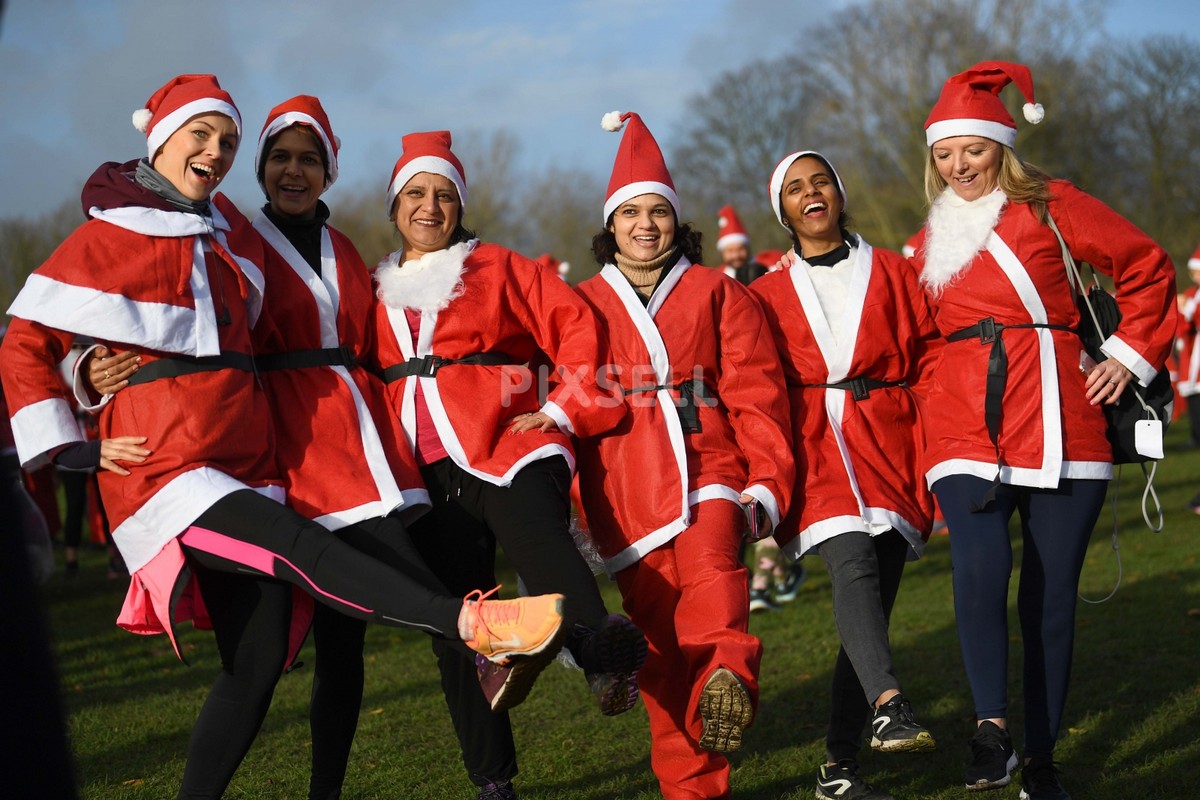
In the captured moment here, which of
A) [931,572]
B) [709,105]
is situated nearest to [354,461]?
[931,572]

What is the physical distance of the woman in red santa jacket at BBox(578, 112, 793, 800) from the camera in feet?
15.1

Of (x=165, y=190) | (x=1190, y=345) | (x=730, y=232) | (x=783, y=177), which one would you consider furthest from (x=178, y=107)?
(x=1190, y=345)

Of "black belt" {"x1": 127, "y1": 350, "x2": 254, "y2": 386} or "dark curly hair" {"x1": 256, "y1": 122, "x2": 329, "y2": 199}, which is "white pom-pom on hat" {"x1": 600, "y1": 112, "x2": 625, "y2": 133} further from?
"black belt" {"x1": 127, "y1": 350, "x2": 254, "y2": 386}

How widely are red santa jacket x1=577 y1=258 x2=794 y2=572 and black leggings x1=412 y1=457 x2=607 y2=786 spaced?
0.20m

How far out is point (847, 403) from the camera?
4.96 meters

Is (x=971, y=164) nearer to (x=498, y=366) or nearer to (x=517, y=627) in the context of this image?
(x=498, y=366)

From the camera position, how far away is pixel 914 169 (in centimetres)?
3091

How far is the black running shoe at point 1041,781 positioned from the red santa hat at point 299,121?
3240mm

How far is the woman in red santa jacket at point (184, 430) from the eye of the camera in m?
3.93

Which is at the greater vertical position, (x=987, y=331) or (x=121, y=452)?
(x=121, y=452)

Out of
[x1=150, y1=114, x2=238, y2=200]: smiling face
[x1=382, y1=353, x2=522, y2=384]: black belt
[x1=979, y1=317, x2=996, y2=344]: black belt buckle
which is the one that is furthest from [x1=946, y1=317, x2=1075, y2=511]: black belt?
[x1=150, y1=114, x2=238, y2=200]: smiling face

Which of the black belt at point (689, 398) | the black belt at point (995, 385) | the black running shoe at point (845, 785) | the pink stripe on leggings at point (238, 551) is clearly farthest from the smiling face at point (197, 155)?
the black running shoe at point (845, 785)

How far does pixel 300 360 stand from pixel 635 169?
1.45m

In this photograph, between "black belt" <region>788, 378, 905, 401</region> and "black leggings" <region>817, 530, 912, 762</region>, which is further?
"black belt" <region>788, 378, 905, 401</region>
